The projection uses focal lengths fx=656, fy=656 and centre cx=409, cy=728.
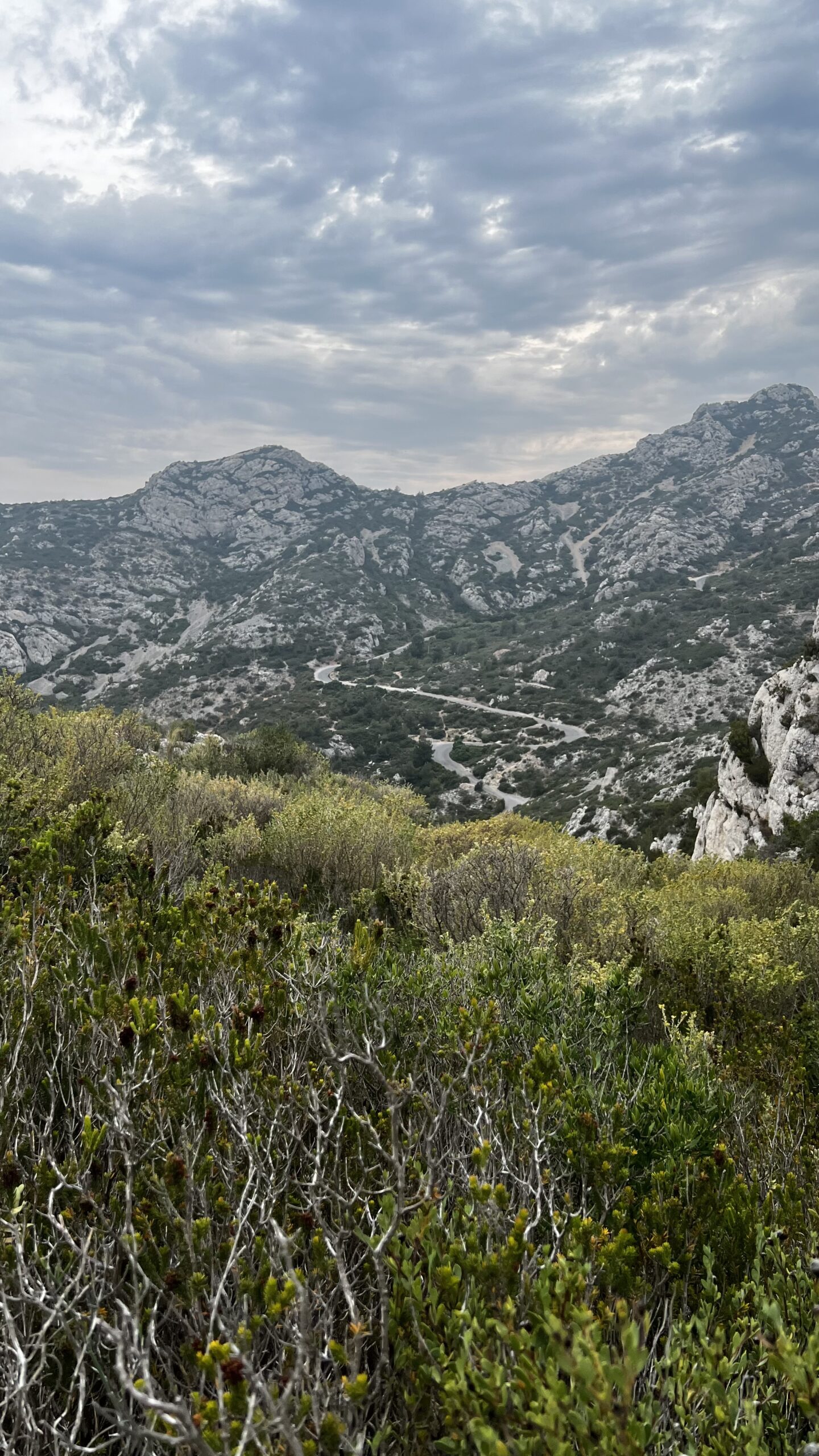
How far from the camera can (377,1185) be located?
3.55m

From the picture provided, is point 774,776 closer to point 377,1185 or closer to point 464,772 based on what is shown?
point 377,1185

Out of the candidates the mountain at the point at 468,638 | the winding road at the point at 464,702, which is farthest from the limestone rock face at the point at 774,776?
the winding road at the point at 464,702

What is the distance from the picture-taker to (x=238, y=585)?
6575 inches

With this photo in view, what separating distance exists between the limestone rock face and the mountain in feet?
16.2

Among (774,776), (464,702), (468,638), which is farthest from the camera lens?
(468,638)

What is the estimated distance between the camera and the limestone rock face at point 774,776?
27938 millimetres

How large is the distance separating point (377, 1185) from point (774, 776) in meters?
31.1

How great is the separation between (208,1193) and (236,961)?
2236 millimetres

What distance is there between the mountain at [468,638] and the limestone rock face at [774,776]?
195 inches

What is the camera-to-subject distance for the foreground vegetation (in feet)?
6.73

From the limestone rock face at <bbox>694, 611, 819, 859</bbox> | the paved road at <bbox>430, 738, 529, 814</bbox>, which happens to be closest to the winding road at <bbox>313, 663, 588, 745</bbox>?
the paved road at <bbox>430, 738, 529, 814</bbox>

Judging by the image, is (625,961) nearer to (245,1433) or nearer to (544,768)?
(245,1433)

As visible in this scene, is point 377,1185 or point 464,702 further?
point 464,702

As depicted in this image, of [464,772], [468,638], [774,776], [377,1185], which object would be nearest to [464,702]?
[464,772]
